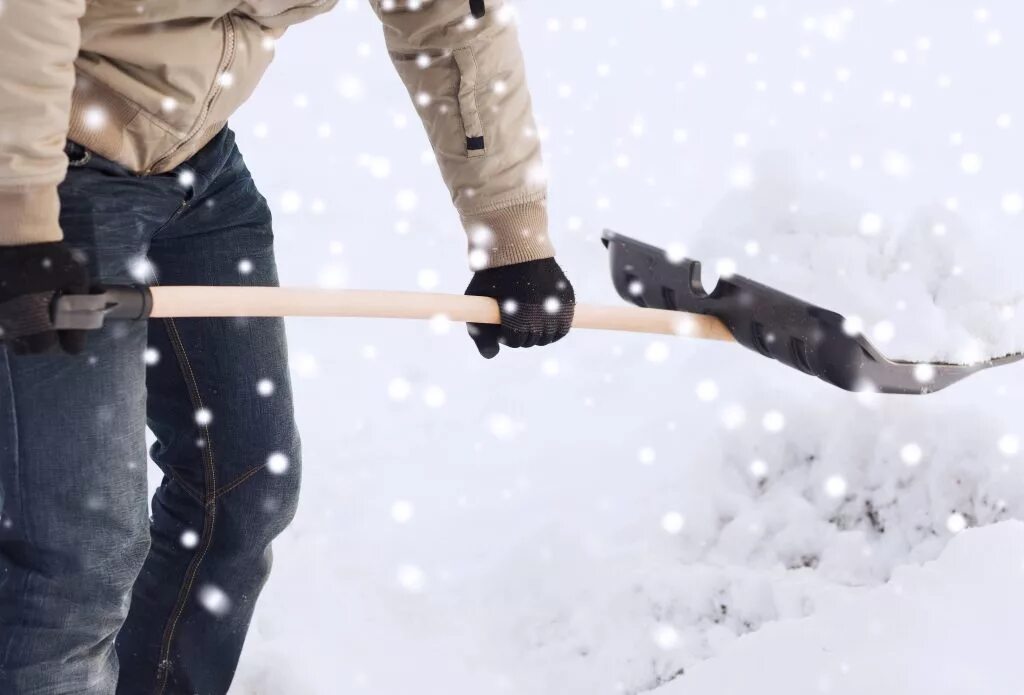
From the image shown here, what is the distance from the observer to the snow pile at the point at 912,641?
75.2 inches

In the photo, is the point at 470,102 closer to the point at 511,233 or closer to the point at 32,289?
the point at 511,233

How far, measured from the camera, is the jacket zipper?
1.59 metres

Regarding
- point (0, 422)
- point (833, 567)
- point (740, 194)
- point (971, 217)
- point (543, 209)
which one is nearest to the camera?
point (0, 422)

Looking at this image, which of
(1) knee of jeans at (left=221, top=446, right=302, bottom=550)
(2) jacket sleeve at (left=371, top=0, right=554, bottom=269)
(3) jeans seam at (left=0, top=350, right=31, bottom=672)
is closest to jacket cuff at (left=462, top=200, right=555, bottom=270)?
(2) jacket sleeve at (left=371, top=0, right=554, bottom=269)

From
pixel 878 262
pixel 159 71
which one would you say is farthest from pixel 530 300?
pixel 878 262

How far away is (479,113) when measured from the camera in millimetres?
1924

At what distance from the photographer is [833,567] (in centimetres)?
259

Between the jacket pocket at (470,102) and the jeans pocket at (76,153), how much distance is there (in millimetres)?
672

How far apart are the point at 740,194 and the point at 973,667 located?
2.03 meters

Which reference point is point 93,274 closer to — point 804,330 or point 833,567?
point 804,330

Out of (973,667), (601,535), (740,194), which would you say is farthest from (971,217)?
(973,667)

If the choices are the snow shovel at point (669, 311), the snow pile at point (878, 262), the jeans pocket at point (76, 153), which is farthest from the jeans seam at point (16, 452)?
the snow pile at point (878, 262)

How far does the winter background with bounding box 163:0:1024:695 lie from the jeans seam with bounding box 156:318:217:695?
423 mm

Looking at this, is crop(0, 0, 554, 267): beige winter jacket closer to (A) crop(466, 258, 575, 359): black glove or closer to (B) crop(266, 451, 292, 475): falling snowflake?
(A) crop(466, 258, 575, 359): black glove
